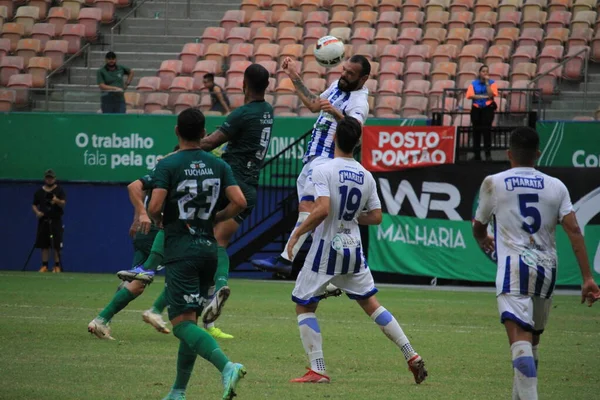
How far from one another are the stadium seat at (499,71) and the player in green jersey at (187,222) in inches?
639

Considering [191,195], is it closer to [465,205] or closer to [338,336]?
[338,336]

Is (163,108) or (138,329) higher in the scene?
(163,108)

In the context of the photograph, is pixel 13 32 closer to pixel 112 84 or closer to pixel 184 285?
pixel 112 84

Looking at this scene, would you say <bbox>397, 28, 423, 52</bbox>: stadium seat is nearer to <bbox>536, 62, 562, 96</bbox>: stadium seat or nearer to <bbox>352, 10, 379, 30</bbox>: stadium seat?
<bbox>352, 10, 379, 30</bbox>: stadium seat

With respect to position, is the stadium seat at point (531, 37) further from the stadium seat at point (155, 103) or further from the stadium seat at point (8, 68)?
the stadium seat at point (8, 68)

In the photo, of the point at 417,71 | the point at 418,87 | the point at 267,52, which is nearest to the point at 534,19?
the point at 417,71

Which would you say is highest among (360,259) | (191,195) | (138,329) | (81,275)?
(191,195)

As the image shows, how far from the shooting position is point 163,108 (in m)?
23.0

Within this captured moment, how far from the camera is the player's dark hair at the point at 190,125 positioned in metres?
7.30

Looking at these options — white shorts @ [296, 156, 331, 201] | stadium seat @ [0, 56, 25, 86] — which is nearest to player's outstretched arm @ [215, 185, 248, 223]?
white shorts @ [296, 156, 331, 201]

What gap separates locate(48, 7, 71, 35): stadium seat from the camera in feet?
90.0

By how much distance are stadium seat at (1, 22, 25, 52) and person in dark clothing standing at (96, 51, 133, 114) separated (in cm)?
410

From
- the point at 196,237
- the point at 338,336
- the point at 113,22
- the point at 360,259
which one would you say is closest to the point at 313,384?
the point at 360,259

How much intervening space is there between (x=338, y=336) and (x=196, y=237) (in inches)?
190
